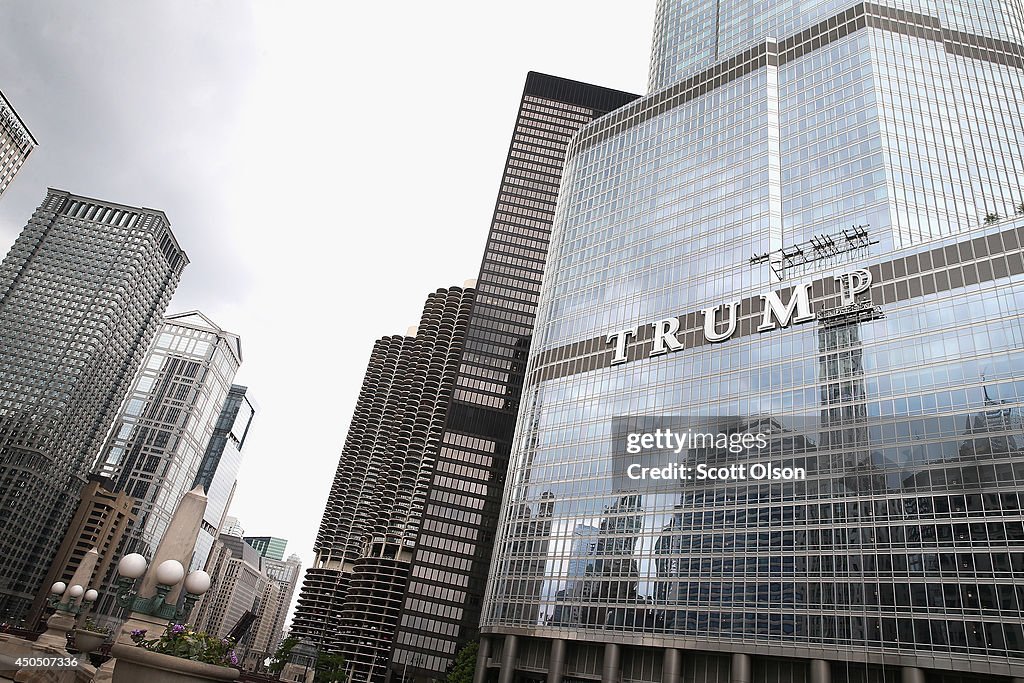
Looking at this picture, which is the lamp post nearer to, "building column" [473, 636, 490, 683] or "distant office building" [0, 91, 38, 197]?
"building column" [473, 636, 490, 683]

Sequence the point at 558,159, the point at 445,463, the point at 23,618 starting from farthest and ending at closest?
1. the point at 23,618
2. the point at 558,159
3. the point at 445,463

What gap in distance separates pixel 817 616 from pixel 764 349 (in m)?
27.6

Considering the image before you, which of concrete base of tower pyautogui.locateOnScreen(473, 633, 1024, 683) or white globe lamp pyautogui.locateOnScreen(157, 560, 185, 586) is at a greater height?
concrete base of tower pyautogui.locateOnScreen(473, 633, 1024, 683)

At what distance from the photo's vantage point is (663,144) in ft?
351

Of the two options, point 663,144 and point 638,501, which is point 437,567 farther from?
point 663,144

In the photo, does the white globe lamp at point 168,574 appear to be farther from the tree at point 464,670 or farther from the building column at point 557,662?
the tree at point 464,670

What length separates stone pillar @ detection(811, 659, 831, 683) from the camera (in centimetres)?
5702

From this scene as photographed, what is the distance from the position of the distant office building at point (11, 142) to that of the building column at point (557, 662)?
161910mm

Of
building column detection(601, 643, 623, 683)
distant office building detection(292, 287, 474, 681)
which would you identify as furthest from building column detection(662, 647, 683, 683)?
distant office building detection(292, 287, 474, 681)

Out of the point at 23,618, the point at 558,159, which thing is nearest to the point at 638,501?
the point at 558,159

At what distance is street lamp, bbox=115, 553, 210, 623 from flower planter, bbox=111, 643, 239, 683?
5.01 metres

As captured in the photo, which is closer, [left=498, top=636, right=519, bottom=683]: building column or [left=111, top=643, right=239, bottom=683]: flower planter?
[left=111, top=643, right=239, bottom=683]: flower planter

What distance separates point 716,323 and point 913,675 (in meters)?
40.5

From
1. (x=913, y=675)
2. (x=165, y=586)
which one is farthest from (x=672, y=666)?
(x=165, y=586)
